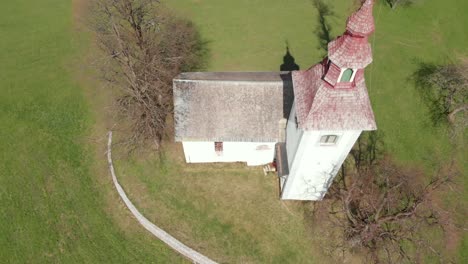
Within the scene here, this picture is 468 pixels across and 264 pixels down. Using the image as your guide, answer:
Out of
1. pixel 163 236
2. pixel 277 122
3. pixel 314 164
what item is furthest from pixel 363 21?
pixel 163 236

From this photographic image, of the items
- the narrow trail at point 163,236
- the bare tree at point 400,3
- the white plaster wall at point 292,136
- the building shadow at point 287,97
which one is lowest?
the narrow trail at point 163,236

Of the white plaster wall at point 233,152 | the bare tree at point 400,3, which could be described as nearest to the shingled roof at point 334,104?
the white plaster wall at point 233,152

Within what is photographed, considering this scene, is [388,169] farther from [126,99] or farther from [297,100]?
[126,99]

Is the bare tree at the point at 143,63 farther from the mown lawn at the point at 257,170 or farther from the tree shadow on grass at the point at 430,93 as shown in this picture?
the tree shadow on grass at the point at 430,93

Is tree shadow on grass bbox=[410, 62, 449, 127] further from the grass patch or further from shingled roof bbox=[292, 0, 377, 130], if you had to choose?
shingled roof bbox=[292, 0, 377, 130]

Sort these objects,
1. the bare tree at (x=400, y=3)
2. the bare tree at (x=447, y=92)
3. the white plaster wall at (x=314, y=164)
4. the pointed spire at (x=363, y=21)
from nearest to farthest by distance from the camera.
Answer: the pointed spire at (x=363, y=21), the white plaster wall at (x=314, y=164), the bare tree at (x=447, y=92), the bare tree at (x=400, y=3)

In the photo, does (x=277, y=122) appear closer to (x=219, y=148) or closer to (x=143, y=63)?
(x=219, y=148)
